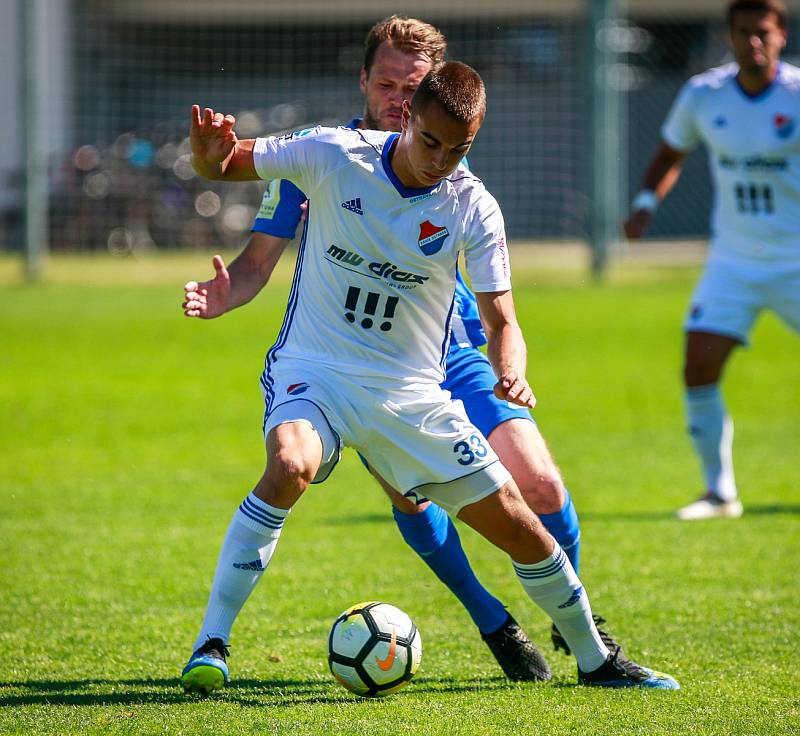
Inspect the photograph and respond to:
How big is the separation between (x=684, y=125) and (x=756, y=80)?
49 cm

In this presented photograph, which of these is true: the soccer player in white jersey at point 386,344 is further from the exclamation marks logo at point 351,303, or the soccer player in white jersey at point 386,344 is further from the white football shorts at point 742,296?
the white football shorts at point 742,296

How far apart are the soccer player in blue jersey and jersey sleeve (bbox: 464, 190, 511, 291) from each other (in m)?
0.55

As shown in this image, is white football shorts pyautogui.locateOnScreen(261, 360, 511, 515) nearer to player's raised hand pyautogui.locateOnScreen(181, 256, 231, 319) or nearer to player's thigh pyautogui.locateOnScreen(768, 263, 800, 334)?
player's raised hand pyautogui.locateOnScreen(181, 256, 231, 319)

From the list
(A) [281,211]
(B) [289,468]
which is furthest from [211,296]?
(B) [289,468]

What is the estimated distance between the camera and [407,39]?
4848mm

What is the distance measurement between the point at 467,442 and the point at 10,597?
2.50 meters

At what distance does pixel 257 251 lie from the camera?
15.5 feet

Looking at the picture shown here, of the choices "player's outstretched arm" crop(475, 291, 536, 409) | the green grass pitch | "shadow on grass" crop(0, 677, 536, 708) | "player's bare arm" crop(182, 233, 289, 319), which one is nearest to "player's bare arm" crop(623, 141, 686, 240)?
the green grass pitch

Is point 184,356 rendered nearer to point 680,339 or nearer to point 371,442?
point 680,339

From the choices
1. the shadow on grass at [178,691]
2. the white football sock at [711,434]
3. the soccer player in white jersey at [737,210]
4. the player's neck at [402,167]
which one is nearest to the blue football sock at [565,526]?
the shadow on grass at [178,691]

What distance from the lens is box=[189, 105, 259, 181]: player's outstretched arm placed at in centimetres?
420

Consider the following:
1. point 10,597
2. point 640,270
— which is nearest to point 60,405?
point 10,597

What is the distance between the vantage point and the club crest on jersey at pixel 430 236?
426 cm

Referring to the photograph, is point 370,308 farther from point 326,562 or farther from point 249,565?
point 326,562
